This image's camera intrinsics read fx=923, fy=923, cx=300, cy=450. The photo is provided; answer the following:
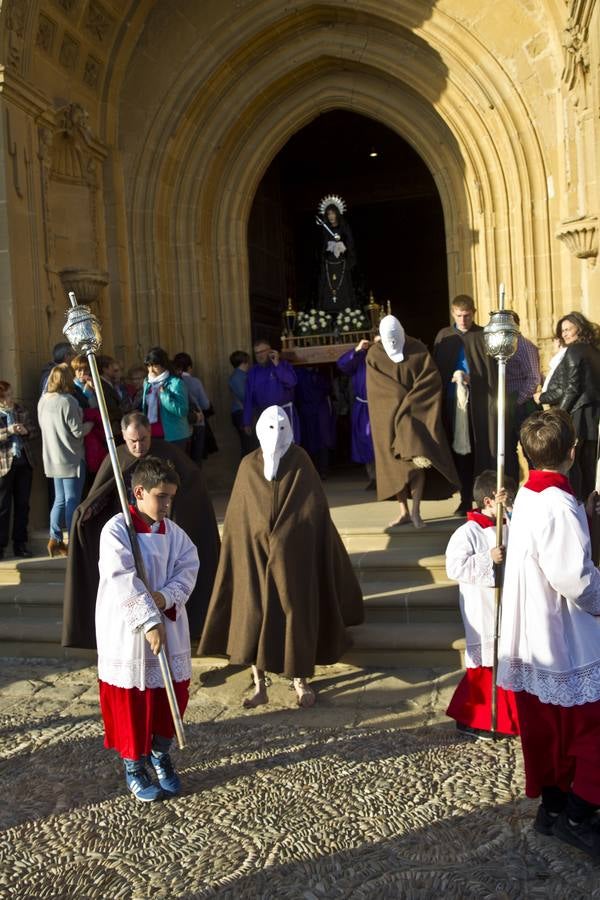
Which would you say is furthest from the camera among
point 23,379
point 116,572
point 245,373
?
point 245,373

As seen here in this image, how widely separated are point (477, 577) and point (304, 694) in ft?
4.17

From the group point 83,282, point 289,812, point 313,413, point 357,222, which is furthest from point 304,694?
point 357,222

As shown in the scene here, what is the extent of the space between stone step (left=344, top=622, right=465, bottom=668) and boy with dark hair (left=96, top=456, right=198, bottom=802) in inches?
72.2

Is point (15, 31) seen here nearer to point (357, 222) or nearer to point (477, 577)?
point (477, 577)

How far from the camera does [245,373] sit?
10.1m

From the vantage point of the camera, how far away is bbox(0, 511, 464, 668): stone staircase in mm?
5840

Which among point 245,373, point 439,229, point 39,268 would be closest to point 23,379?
point 39,268

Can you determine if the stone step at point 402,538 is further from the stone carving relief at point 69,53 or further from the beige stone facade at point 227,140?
the stone carving relief at point 69,53

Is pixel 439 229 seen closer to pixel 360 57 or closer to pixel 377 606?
pixel 360 57

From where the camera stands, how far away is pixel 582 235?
8.50 m

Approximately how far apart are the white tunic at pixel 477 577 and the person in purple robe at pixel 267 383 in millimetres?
4892

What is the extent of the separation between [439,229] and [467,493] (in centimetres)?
1165

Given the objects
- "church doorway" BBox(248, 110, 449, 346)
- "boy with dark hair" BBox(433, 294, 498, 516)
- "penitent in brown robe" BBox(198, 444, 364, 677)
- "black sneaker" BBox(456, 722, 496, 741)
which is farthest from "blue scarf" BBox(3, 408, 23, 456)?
"church doorway" BBox(248, 110, 449, 346)

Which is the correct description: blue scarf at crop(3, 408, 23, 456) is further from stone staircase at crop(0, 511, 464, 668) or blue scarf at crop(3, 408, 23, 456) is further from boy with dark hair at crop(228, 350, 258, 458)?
boy with dark hair at crop(228, 350, 258, 458)
